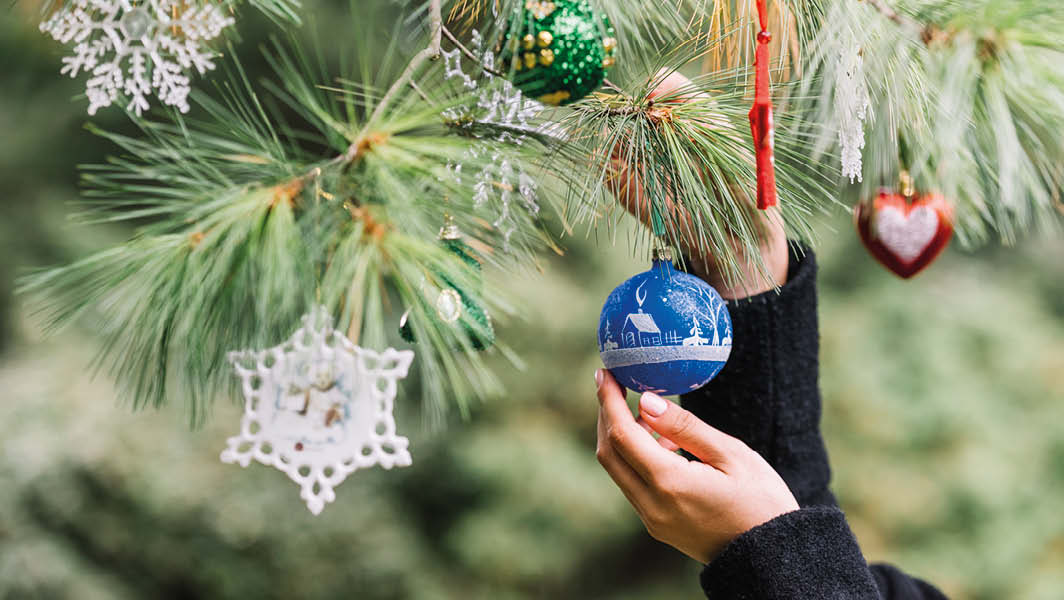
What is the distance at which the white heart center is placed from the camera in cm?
84

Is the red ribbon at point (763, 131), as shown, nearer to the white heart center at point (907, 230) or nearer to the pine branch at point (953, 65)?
the pine branch at point (953, 65)

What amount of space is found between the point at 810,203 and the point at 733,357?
205 mm

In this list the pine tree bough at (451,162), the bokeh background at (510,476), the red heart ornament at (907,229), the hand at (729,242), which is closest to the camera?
the pine tree bough at (451,162)

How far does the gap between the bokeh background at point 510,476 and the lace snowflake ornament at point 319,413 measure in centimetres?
168

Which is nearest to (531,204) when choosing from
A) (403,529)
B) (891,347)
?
(403,529)

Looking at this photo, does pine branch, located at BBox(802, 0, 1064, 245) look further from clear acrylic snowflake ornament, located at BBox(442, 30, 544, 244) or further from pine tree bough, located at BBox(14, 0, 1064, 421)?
clear acrylic snowflake ornament, located at BBox(442, 30, 544, 244)

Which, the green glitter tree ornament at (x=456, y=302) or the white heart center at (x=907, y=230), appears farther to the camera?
the white heart center at (x=907, y=230)

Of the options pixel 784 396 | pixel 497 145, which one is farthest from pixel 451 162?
pixel 784 396

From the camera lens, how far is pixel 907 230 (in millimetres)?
852

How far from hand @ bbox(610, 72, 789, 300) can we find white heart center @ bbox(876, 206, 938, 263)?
0.99ft

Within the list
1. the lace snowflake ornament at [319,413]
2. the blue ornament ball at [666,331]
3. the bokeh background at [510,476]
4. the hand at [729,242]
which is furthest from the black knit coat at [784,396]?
the bokeh background at [510,476]

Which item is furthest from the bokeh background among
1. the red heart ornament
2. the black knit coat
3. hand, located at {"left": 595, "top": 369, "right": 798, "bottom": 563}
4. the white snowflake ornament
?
the white snowflake ornament

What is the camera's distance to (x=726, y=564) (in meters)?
0.50

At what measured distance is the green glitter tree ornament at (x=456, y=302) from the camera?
1.09 ft
